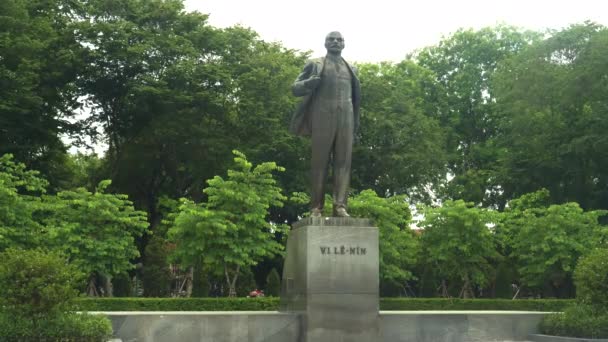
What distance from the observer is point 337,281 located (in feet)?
41.4

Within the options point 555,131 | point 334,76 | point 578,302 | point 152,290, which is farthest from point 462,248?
point 334,76

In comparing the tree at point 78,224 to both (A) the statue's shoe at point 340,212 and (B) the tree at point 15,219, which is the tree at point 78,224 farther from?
(A) the statue's shoe at point 340,212

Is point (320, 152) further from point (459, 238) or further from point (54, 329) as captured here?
point (459, 238)

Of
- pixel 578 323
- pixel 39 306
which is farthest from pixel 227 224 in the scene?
pixel 39 306

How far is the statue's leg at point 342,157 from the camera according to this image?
1355 cm

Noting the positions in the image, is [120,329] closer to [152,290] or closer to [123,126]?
[152,290]

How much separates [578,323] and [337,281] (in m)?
4.47

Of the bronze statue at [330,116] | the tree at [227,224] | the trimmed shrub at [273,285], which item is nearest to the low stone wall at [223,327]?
the bronze statue at [330,116]

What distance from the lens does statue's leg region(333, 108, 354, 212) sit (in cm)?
1355

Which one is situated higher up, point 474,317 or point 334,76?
point 334,76

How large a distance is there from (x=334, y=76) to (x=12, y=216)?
15947 millimetres

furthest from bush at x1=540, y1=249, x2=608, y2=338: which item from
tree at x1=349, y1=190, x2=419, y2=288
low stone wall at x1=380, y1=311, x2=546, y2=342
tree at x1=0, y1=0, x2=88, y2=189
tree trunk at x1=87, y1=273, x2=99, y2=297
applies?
tree trunk at x1=87, y1=273, x2=99, y2=297

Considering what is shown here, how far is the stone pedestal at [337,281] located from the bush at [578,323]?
3.58m

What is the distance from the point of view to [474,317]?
1393 cm
